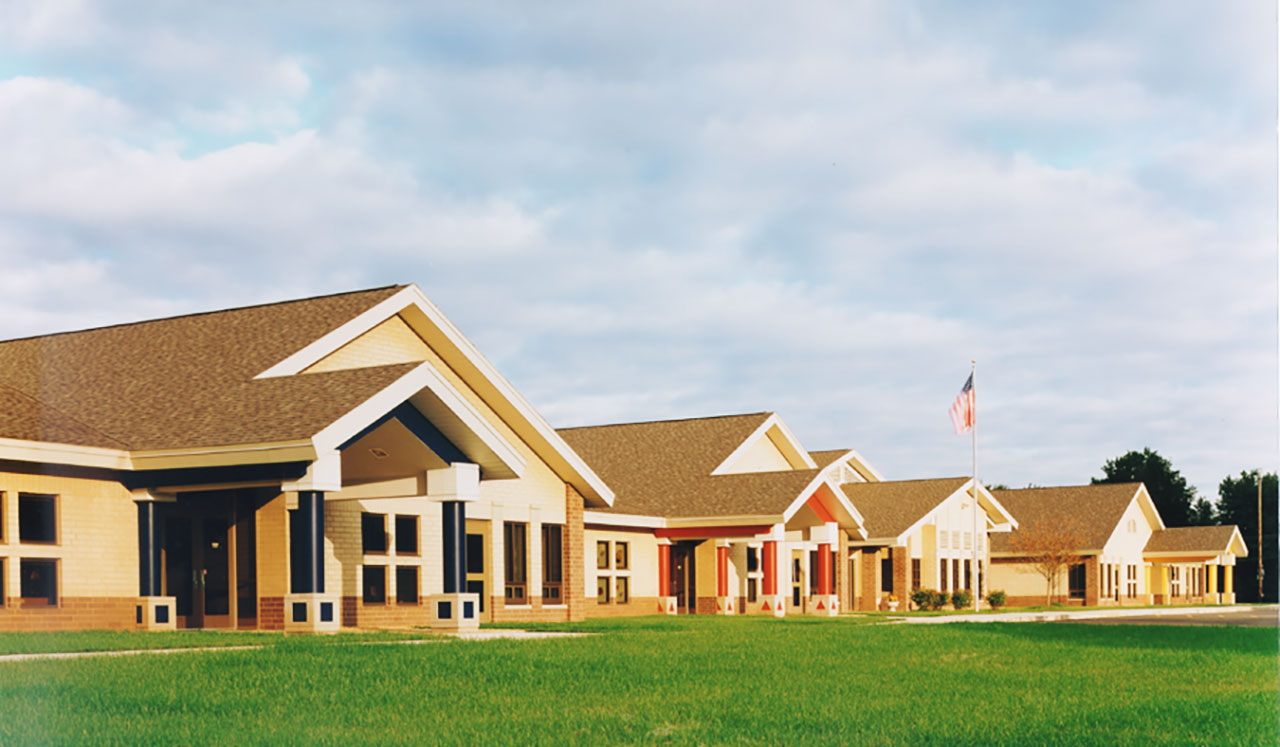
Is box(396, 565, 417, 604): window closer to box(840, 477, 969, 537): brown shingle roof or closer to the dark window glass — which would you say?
the dark window glass

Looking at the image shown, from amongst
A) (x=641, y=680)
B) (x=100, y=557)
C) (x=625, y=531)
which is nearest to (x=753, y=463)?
(x=625, y=531)

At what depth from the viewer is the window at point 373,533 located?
91.9ft

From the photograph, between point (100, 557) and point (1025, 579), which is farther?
point (1025, 579)

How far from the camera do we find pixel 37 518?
2250cm

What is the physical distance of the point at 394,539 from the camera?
28797 mm

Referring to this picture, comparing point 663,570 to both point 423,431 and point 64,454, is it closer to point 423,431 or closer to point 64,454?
point 423,431

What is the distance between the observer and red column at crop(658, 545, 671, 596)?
4206cm

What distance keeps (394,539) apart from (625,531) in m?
12.7

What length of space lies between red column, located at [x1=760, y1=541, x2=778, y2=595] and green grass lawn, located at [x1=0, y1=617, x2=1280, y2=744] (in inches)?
855

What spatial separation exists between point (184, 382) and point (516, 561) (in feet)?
32.4

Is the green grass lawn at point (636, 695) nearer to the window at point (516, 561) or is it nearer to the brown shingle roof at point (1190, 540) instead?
the window at point (516, 561)

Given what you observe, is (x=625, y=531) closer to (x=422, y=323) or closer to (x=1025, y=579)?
(x=422, y=323)

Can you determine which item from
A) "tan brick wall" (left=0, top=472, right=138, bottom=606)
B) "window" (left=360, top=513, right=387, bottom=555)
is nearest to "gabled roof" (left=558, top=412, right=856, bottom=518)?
"window" (left=360, top=513, right=387, bottom=555)

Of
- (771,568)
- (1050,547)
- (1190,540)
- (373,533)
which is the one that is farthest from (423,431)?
(1190,540)
